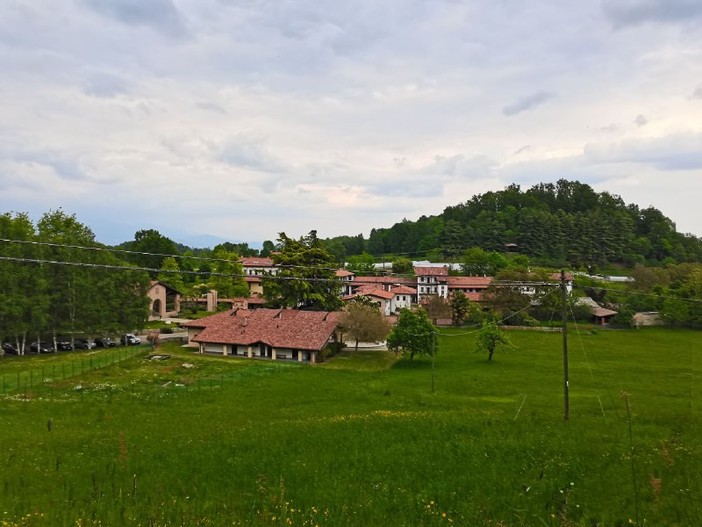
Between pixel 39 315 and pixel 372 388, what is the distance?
114 feet

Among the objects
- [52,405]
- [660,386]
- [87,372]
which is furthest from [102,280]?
[660,386]

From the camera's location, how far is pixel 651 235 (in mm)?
124250

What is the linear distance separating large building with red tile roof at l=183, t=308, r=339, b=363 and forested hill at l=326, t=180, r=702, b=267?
7449 centimetres

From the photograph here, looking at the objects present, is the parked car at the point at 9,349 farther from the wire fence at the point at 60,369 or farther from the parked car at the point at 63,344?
the wire fence at the point at 60,369

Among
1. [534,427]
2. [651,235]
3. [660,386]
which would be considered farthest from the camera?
[651,235]

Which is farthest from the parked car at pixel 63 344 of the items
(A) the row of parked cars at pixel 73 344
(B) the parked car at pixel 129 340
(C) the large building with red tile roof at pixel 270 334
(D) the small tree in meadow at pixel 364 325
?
(D) the small tree in meadow at pixel 364 325

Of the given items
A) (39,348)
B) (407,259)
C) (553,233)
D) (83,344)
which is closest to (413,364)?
(83,344)

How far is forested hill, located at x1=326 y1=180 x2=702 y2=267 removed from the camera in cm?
11119

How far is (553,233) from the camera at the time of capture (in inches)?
4540

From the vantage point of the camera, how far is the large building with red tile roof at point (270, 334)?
46.5 m

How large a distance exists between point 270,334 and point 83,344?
22.3 metres

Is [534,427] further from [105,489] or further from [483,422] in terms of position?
[105,489]

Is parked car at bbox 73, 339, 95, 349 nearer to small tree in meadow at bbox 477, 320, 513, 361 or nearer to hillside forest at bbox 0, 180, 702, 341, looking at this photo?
hillside forest at bbox 0, 180, 702, 341

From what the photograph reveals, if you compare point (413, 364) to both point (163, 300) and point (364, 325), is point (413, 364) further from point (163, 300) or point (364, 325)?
point (163, 300)
